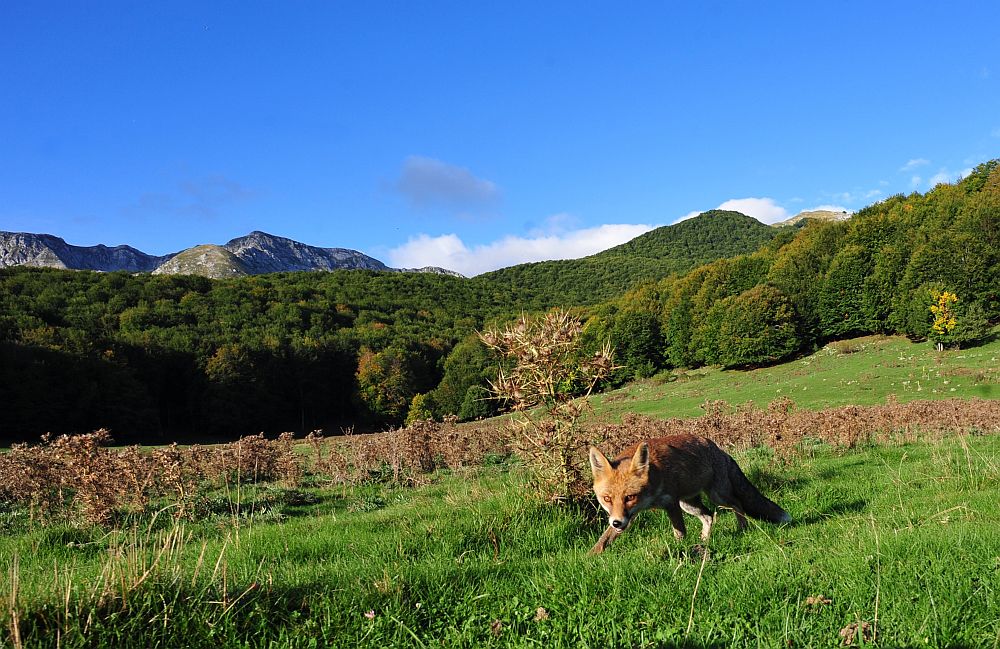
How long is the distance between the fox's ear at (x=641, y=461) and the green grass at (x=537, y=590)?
71 centimetres

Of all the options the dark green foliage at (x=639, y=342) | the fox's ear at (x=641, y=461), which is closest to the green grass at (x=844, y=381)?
the dark green foliage at (x=639, y=342)

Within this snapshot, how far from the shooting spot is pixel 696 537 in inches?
232

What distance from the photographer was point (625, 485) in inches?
202

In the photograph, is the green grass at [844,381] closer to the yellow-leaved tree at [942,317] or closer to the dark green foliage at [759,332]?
the yellow-leaved tree at [942,317]

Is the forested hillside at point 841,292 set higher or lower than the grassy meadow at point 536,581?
higher

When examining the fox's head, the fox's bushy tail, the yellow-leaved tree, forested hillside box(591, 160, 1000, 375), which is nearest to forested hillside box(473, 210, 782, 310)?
forested hillside box(591, 160, 1000, 375)

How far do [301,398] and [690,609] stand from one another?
8763 centimetres

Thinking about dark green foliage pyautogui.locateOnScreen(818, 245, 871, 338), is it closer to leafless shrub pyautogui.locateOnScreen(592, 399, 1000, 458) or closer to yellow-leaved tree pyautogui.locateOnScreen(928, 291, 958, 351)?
yellow-leaved tree pyautogui.locateOnScreen(928, 291, 958, 351)

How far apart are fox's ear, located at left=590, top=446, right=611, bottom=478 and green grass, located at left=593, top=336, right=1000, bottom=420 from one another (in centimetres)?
2010

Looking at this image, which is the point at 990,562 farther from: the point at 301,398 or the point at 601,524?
the point at 301,398

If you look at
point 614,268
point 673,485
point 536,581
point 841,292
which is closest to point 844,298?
point 841,292

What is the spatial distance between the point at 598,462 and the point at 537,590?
5.92 ft

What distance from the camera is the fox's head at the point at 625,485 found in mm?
5066

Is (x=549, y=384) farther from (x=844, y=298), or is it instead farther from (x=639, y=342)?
(x=639, y=342)
